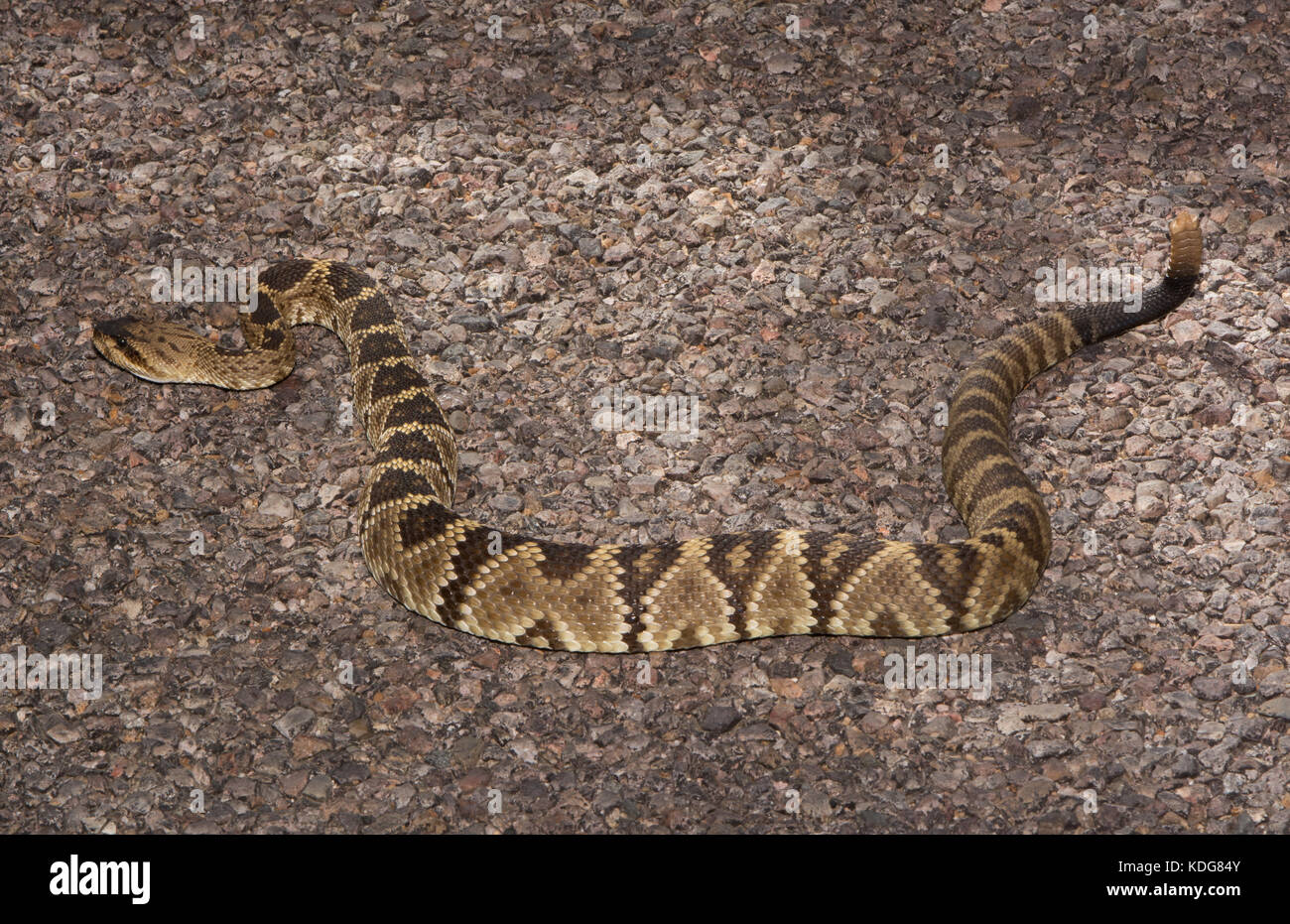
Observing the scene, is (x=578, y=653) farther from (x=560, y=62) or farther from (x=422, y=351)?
(x=560, y=62)

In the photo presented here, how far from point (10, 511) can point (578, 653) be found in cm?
374

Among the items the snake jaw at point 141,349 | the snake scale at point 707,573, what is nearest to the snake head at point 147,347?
the snake jaw at point 141,349

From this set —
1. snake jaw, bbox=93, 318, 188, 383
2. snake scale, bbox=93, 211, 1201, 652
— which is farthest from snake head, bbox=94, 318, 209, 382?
snake scale, bbox=93, 211, 1201, 652

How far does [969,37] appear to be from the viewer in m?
11.5

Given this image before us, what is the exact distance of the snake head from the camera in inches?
346

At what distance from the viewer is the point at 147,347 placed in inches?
346

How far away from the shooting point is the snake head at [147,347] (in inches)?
346

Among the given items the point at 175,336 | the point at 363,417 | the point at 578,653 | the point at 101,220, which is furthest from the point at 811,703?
the point at 101,220

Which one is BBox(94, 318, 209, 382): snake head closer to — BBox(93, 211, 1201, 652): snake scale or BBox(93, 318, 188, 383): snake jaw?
BBox(93, 318, 188, 383): snake jaw

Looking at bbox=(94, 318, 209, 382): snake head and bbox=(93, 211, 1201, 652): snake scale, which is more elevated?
bbox=(94, 318, 209, 382): snake head

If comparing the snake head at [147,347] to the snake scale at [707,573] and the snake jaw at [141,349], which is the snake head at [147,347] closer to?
the snake jaw at [141,349]

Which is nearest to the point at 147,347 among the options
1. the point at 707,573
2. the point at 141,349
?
the point at 141,349

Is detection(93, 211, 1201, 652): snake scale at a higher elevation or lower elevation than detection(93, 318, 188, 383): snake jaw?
lower

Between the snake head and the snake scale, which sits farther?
the snake head
